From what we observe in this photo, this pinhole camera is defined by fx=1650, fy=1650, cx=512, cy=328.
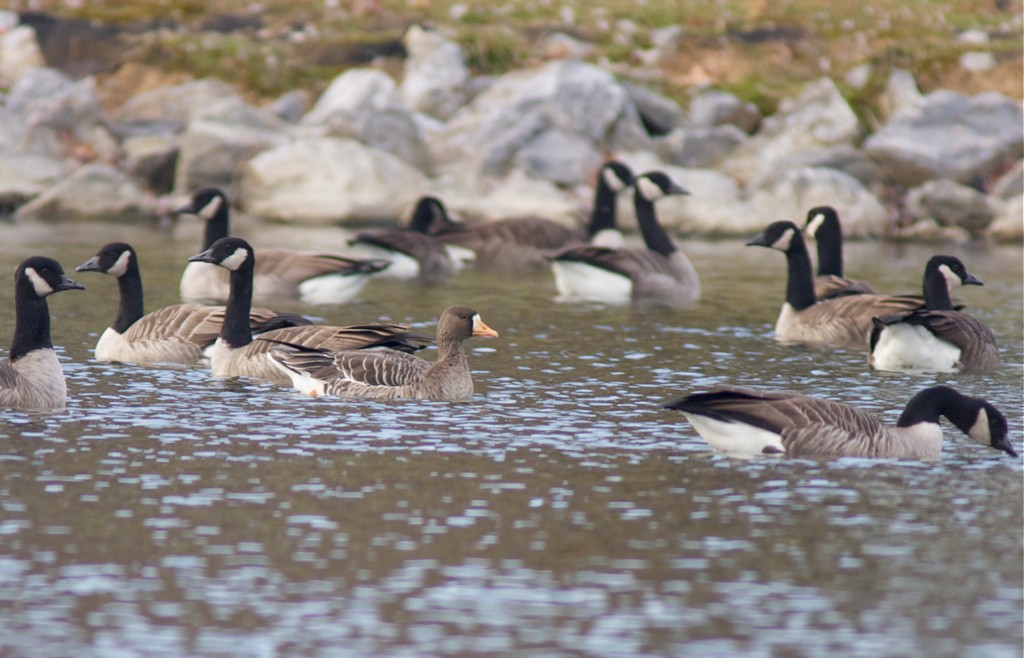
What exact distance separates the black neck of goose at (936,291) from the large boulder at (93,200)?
19008 millimetres

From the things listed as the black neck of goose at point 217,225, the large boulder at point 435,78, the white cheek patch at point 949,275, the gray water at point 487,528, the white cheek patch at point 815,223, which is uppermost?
the large boulder at point 435,78

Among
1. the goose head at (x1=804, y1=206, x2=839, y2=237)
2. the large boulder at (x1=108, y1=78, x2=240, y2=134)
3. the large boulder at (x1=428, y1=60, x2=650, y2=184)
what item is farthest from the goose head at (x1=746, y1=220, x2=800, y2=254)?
the large boulder at (x1=108, y1=78, x2=240, y2=134)

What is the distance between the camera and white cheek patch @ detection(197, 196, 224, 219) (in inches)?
864

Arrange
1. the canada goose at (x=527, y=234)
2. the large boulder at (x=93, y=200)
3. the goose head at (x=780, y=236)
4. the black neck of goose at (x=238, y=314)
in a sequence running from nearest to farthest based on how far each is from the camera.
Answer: the black neck of goose at (x=238, y=314)
the goose head at (x=780, y=236)
the canada goose at (x=527, y=234)
the large boulder at (x=93, y=200)

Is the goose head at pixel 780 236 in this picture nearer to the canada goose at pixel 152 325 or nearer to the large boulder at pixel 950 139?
the canada goose at pixel 152 325

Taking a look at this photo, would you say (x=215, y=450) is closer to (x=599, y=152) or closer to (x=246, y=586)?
(x=246, y=586)

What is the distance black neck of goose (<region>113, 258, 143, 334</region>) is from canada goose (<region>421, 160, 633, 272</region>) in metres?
10.6

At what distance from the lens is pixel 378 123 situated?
35688mm

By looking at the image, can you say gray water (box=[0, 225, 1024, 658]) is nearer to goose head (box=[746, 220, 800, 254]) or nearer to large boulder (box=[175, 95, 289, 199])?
goose head (box=[746, 220, 800, 254])

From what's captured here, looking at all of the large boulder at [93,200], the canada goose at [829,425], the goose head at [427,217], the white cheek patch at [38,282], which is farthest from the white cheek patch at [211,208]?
the canada goose at [829,425]

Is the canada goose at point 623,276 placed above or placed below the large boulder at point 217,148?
below

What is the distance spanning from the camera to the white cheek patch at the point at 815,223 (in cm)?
2139

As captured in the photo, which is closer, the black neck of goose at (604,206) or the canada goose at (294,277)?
the canada goose at (294,277)

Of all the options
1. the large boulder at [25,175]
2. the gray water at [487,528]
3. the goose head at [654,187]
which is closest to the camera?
the gray water at [487,528]
